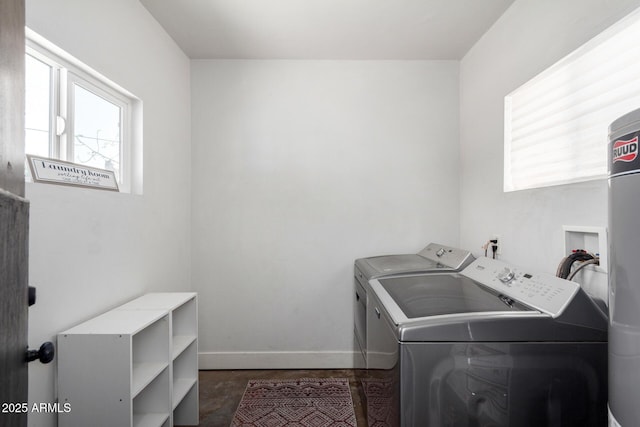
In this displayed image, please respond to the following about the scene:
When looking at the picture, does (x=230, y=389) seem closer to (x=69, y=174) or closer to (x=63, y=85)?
(x=69, y=174)

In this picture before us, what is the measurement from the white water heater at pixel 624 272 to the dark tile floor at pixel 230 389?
1.69m

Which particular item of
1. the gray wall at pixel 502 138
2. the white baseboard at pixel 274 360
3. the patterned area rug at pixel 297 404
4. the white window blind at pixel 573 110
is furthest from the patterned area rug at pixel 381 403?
the white window blind at pixel 573 110

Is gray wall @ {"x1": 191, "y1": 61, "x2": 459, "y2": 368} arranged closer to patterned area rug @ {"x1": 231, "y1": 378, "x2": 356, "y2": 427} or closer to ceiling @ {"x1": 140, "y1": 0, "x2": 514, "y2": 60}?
ceiling @ {"x1": 140, "y1": 0, "x2": 514, "y2": 60}

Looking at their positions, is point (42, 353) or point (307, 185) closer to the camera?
point (42, 353)

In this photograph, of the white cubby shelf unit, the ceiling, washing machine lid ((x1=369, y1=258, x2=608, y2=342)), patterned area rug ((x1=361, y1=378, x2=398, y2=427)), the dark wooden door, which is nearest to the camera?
the dark wooden door

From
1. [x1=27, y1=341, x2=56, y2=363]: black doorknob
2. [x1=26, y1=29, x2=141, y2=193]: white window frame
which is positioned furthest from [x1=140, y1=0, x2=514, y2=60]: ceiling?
[x1=27, y1=341, x2=56, y2=363]: black doorknob

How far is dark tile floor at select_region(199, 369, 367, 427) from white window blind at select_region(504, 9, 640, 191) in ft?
5.70

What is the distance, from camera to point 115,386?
4.50 ft

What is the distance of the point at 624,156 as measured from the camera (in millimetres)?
657

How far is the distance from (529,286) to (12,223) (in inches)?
63.9

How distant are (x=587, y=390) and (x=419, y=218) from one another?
1766 mm

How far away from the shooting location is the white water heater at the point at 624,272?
621 mm

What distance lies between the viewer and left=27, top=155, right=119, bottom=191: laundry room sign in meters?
1.33

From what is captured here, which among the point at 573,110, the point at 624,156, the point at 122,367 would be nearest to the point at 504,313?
the point at 624,156
